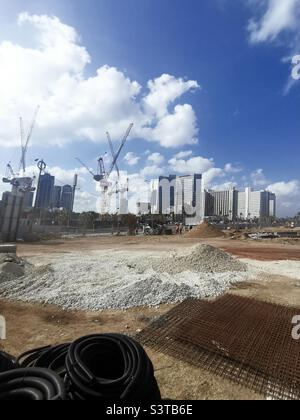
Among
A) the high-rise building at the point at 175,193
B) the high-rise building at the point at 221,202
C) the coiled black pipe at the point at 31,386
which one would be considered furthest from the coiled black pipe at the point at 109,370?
the high-rise building at the point at 221,202

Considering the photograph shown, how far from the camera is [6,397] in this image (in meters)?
3.07

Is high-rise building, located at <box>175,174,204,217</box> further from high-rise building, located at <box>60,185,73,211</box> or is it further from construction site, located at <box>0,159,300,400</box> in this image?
construction site, located at <box>0,159,300,400</box>

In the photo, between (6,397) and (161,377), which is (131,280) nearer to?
(161,377)

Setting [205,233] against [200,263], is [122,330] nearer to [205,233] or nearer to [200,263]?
[200,263]

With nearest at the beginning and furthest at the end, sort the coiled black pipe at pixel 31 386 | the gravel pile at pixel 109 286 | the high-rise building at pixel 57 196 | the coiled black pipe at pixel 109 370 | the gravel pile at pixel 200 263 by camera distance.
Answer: the coiled black pipe at pixel 31 386, the coiled black pipe at pixel 109 370, the gravel pile at pixel 109 286, the gravel pile at pixel 200 263, the high-rise building at pixel 57 196

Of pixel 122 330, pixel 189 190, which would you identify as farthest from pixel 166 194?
pixel 122 330

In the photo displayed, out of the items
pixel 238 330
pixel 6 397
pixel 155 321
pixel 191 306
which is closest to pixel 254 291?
pixel 191 306

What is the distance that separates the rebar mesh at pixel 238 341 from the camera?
4.73 m

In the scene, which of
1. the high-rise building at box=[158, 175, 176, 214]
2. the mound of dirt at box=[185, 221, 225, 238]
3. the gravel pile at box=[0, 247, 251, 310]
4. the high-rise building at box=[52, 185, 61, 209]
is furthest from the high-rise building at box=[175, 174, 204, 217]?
the gravel pile at box=[0, 247, 251, 310]

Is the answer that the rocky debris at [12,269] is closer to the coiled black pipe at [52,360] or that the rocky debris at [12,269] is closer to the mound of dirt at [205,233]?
the coiled black pipe at [52,360]

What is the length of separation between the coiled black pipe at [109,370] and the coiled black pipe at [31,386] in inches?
12.8

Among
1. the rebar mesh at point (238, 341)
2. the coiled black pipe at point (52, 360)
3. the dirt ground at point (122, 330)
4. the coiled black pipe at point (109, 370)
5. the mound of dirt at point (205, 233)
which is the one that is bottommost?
the dirt ground at point (122, 330)

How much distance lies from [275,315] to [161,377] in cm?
420
